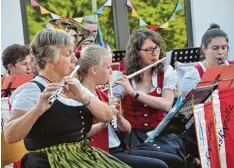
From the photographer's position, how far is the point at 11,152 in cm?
196

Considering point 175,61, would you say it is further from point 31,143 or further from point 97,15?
point 97,15

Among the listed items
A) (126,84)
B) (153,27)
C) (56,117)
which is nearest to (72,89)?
(56,117)

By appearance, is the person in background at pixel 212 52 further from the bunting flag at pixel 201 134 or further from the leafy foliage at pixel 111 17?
the leafy foliage at pixel 111 17

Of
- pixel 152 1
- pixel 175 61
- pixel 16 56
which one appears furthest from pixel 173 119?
pixel 152 1

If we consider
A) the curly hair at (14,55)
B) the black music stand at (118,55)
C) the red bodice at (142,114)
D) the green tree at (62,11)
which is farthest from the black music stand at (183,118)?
the green tree at (62,11)

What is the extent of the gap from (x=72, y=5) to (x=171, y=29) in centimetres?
122

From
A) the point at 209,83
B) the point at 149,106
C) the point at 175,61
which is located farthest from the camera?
the point at 175,61

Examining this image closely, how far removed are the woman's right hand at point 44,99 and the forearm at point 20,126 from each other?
17 mm

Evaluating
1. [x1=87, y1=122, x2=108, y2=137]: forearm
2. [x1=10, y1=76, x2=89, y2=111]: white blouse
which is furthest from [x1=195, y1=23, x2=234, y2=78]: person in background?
[x1=10, y1=76, x2=89, y2=111]: white blouse

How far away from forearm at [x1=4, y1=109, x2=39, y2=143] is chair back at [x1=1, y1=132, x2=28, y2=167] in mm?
A: 221

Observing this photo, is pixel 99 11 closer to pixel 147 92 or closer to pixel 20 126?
pixel 147 92

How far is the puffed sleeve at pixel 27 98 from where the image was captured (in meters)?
1.75

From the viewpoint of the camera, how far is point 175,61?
10.1ft

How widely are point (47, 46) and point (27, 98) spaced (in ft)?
0.75
